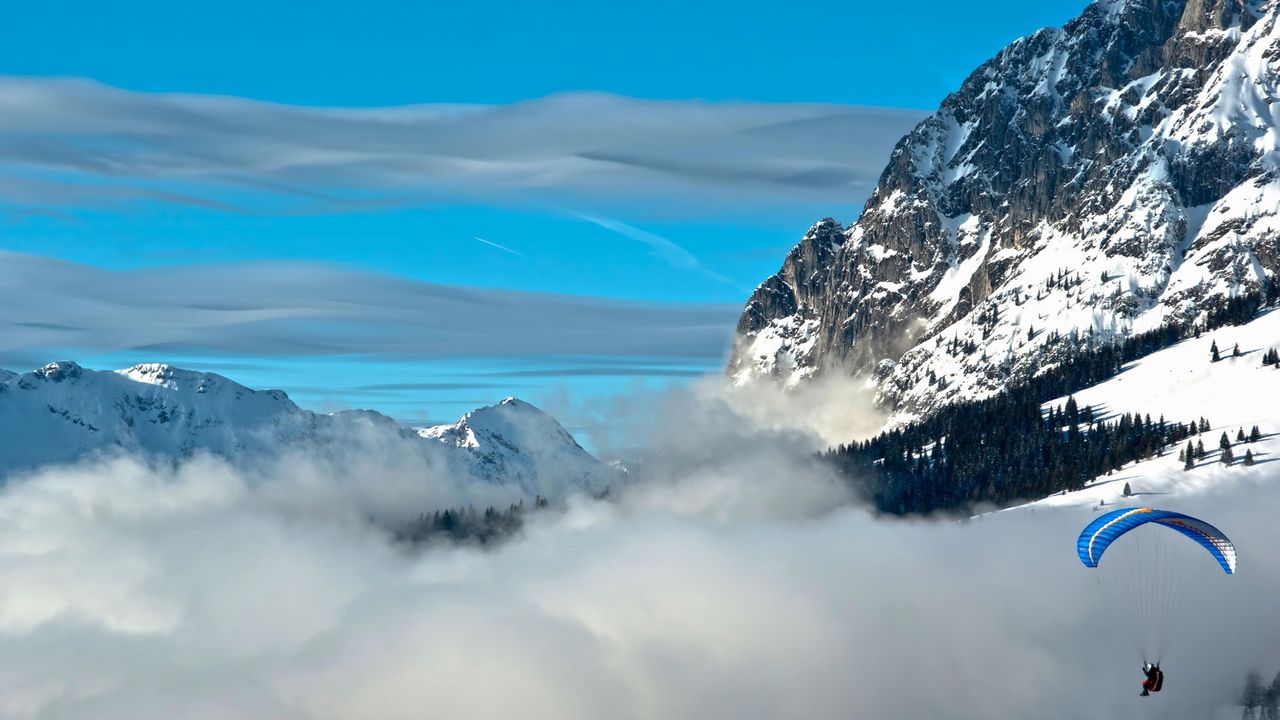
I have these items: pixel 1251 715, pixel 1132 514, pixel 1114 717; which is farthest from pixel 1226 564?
pixel 1114 717

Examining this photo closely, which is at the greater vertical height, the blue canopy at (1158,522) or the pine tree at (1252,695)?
the blue canopy at (1158,522)

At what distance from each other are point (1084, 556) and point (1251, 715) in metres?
78.3

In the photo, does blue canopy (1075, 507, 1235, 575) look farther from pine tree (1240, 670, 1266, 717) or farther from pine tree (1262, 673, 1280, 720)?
pine tree (1240, 670, 1266, 717)

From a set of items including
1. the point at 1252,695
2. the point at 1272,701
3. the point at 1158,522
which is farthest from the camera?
the point at 1252,695

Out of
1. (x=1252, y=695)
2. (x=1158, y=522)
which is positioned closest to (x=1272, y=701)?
(x=1252, y=695)

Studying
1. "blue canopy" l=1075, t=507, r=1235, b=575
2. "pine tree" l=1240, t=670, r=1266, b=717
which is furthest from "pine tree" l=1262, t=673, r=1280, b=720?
"blue canopy" l=1075, t=507, r=1235, b=575

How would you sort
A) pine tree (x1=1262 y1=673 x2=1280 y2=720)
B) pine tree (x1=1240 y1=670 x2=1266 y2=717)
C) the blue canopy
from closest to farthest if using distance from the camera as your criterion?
the blue canopy → pine tree (x1=1262 y1=673 x2=1280 y2=720) → pine tree (x1=1240 y1=670 x2=1266 y2=717)

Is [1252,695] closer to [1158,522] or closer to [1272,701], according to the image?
[1272,701]

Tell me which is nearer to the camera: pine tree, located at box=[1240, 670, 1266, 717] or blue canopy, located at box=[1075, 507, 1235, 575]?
blue canopy, located at box=[1075, 507, 1235, 575]

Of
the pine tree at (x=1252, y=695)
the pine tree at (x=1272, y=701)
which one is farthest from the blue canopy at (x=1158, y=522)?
the pine tree at (x=1252, y=695)

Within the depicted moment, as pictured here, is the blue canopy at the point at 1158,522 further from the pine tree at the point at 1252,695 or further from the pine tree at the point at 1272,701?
the pine tree at the point at 1252,695

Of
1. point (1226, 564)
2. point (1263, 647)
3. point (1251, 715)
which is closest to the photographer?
point (1226, 564)

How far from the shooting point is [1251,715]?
17300 cm

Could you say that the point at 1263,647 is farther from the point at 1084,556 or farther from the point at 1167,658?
the point at 1084,556
